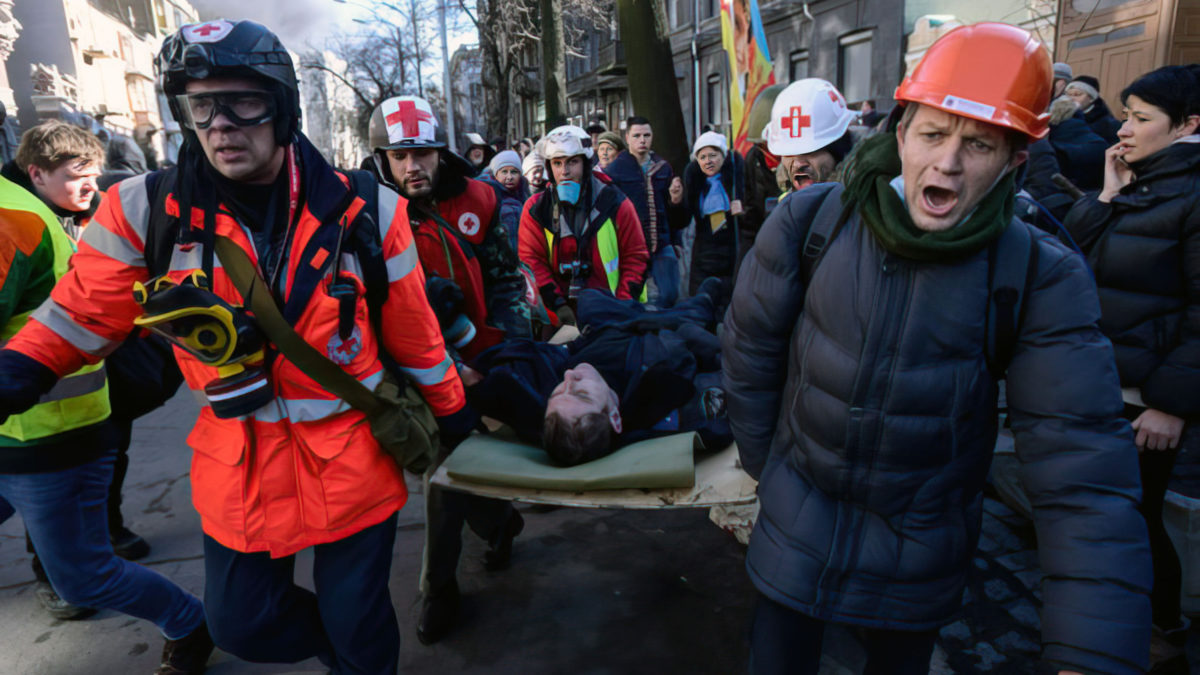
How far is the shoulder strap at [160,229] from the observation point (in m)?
1.78

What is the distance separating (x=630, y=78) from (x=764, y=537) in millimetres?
8406

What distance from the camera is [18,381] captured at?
1.74 metres

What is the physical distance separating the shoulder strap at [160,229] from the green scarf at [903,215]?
1.57 m

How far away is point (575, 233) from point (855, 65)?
14.7 m

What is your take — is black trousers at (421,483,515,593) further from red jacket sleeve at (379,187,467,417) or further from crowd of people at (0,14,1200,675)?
red jacket sleeve at (379,187,467,417)

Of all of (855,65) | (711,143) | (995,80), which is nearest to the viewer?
(995,80)

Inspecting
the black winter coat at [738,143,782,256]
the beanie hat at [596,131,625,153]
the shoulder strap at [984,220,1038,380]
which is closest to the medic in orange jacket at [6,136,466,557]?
the shoulder strap at [984,220,1038,380]

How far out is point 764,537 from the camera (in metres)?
1.77

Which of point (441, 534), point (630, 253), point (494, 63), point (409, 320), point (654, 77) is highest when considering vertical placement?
point (494, 63)

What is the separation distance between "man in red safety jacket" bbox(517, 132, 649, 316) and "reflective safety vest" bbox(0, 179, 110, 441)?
8.85 ft

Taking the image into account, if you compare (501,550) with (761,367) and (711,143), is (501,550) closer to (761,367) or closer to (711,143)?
(761,367)

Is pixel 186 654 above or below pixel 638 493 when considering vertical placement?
below

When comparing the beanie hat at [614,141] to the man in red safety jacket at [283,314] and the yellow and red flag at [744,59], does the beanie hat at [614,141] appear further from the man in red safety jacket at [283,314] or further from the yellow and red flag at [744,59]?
the man in red safety jacket at [283,314]

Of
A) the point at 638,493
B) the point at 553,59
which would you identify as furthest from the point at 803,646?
the point at 553,59
